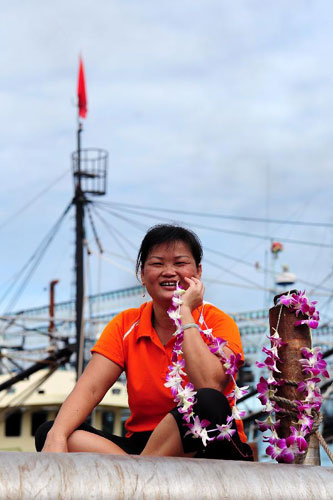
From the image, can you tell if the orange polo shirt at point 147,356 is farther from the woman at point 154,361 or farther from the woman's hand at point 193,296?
the woman's hand at point 193,296

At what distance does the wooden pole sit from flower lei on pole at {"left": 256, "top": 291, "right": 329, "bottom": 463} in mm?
20

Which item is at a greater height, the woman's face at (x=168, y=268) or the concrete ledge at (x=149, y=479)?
the woman's face at (x=168, y=268)

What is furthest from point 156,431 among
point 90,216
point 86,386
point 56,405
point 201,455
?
point 56,405

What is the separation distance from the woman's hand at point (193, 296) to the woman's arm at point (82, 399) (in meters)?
0.50

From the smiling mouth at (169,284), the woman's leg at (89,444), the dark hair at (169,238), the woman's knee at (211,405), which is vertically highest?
the dark hair at (169,238)

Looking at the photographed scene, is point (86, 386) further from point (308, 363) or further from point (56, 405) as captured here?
point (56, 405)

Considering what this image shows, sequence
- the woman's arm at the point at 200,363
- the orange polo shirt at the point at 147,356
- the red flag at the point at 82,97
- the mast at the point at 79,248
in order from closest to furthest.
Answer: the woman's arm at the point at 200,363, the orange polo shirt at the point at 147,356, the mast at the point at 79,248, the red flag at the point at 82,97

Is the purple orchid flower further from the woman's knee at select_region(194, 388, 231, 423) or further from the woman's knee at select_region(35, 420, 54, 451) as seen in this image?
the woman's knee at select_region(35, 420, 54, 451)

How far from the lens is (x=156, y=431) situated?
3.26 m

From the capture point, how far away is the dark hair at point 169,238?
12.3 feet

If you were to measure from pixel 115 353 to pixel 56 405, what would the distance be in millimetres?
20089

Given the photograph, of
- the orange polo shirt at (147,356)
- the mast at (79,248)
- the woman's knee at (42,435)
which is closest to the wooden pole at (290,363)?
the orange polo shirt at (147,356)

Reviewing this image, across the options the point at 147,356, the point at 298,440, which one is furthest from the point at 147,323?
the point at 298,440

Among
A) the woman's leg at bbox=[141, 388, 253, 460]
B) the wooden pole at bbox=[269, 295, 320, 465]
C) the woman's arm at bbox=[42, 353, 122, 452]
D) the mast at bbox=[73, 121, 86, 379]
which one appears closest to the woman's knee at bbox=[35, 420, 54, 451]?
the woman's arm at bbox=[42, 353, 122, 452]
